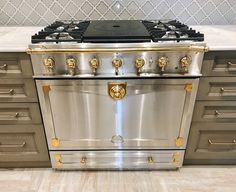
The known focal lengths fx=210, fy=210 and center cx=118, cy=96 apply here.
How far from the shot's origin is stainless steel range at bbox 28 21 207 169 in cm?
109

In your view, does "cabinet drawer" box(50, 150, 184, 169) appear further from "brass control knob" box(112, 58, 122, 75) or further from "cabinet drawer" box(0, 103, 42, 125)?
"brass control knob" box(112, 58, 122, 75)

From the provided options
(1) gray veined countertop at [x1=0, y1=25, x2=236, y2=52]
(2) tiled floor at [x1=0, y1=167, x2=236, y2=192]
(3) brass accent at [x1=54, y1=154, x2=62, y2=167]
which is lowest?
(2) tiled floor at [x1=0, y1=167, x2=236, y2=192]

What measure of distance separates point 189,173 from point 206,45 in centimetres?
93

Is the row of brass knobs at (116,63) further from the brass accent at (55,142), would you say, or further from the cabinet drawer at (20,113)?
the brass accent at (55,142)

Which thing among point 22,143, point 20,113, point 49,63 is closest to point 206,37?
point 49,63

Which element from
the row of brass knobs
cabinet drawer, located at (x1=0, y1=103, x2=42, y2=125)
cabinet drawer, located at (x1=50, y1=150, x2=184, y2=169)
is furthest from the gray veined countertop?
cabinet drawer, located at (x1=50, y1=150, x2=184, y2=169)

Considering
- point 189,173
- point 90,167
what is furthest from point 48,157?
point 189,173

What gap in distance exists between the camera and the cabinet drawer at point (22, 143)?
134 centimetres

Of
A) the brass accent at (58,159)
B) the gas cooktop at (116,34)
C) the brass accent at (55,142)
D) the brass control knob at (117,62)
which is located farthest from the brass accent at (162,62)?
the brass accent at (58,159)

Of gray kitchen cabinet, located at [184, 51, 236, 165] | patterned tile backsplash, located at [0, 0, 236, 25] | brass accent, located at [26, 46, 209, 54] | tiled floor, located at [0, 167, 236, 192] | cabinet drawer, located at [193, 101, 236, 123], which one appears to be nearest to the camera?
brass accent, located at [26, 46, 209, 54]

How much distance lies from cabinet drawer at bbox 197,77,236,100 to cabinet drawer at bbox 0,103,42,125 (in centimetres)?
100

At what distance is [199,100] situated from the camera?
50.1 inches

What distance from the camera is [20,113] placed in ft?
4.27

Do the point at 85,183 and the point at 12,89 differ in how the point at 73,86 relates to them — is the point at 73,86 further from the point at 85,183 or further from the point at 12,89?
the point at 85,183
